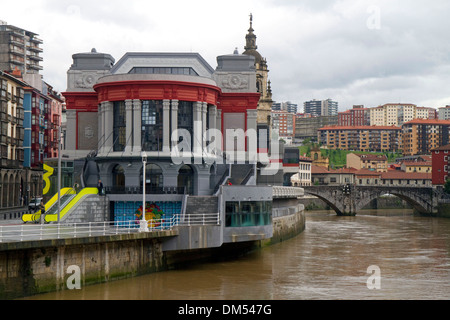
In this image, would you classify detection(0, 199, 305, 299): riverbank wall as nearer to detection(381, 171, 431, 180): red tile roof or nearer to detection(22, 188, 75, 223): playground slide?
detection(22, 188, 75, 223): playground slide

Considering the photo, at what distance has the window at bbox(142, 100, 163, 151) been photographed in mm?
50531

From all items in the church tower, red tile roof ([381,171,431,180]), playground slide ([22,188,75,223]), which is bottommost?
playground slide ([22,188,75,223])

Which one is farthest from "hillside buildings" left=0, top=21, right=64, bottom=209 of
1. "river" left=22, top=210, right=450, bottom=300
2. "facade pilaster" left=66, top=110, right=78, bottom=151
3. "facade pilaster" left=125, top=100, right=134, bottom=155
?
"river" left=22, top=210, right=450, bottom=300

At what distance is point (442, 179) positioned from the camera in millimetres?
129750

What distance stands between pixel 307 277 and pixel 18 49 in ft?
310

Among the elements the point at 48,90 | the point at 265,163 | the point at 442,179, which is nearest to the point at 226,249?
the point at 265,163

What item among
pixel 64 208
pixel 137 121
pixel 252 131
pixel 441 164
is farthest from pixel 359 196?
pixel 64 208

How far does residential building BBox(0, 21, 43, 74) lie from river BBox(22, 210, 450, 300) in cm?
7617

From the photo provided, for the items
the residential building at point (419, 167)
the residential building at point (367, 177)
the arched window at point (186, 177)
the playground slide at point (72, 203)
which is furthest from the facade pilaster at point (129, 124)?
the residential building at point (419, 167)

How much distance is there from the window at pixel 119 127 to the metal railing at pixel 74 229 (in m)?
10.9

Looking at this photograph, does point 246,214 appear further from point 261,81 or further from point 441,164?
point 441,164
